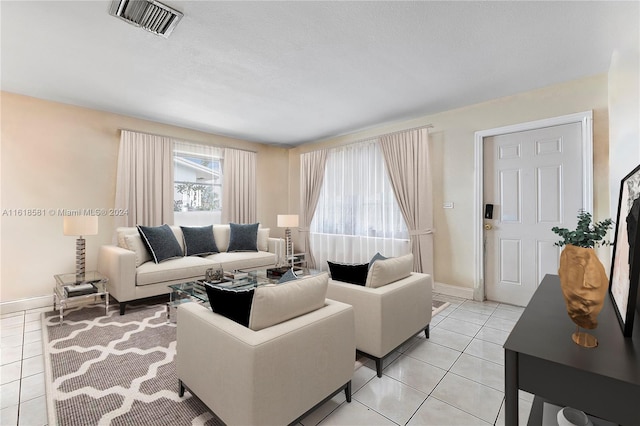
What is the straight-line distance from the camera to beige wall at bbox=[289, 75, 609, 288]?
2992 mm

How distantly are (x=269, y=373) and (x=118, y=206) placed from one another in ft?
13.1

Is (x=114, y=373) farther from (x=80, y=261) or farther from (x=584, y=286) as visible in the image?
(x=584, y=286)

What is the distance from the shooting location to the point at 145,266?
11.9ft

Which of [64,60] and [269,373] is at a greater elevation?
[64,60]

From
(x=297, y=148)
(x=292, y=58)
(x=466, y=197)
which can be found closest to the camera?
(x=292, y=58)

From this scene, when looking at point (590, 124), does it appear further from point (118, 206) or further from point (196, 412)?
point (118, 206)

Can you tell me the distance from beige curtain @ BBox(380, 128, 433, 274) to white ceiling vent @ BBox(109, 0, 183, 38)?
10.7ft

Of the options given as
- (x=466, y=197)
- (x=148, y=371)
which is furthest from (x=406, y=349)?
(x=466, y=197)

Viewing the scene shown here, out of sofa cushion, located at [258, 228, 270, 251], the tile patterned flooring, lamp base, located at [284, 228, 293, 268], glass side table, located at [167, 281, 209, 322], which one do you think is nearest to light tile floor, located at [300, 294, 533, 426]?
the tile patterned flooring

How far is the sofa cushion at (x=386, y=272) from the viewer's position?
2176mm

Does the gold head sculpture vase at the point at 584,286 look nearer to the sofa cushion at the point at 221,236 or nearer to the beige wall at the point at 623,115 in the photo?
the beige wall at the point at 623,115

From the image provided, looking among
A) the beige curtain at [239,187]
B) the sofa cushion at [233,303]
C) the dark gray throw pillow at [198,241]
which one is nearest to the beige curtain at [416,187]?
the beige curtain at [239,187]

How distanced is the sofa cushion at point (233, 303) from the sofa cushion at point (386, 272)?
1034 mm

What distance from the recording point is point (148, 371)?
211cm
